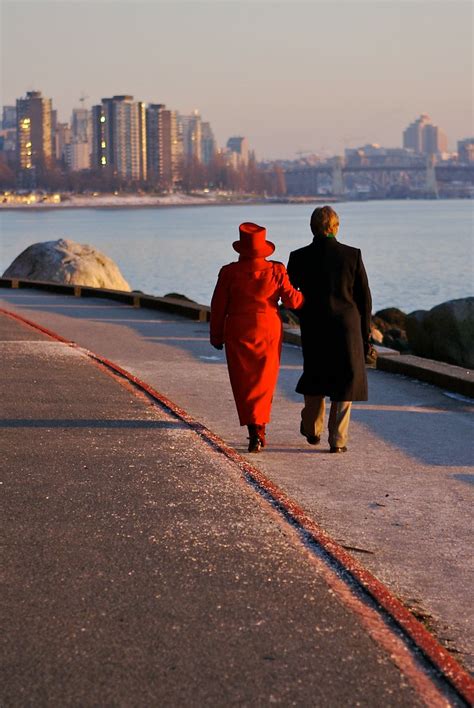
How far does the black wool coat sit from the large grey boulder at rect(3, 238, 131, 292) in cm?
1949

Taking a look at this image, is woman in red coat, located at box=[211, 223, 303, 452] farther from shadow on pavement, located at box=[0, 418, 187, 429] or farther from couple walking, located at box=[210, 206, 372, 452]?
shadow on pavement, located at box=[0, 418, 187, 429]

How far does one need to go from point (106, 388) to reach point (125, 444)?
2.64m

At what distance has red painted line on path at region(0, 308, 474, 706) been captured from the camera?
15.6ft

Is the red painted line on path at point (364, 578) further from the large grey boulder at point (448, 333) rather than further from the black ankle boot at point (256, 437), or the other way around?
the large grey boulder at point (448, 333)

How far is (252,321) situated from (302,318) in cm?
40

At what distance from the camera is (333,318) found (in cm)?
904

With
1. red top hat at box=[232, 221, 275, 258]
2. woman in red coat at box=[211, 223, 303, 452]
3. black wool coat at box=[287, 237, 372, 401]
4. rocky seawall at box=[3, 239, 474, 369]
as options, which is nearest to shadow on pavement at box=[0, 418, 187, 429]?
woman in red coat at box=[211, 223, 303, 452]

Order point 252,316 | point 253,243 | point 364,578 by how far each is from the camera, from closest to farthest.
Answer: point 364,578 < point 253,243 < point 252,316

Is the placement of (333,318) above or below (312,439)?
above

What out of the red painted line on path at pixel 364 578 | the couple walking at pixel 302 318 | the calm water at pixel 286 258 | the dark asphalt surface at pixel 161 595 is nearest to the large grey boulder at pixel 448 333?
the red painted line on path at pixel 364 578

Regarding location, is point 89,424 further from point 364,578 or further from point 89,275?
point 89,275

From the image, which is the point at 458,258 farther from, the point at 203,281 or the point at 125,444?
the point at 125,444

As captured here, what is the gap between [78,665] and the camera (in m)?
4.66

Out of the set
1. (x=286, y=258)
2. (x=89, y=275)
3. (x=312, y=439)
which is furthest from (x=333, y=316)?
(x=286, y=258)
